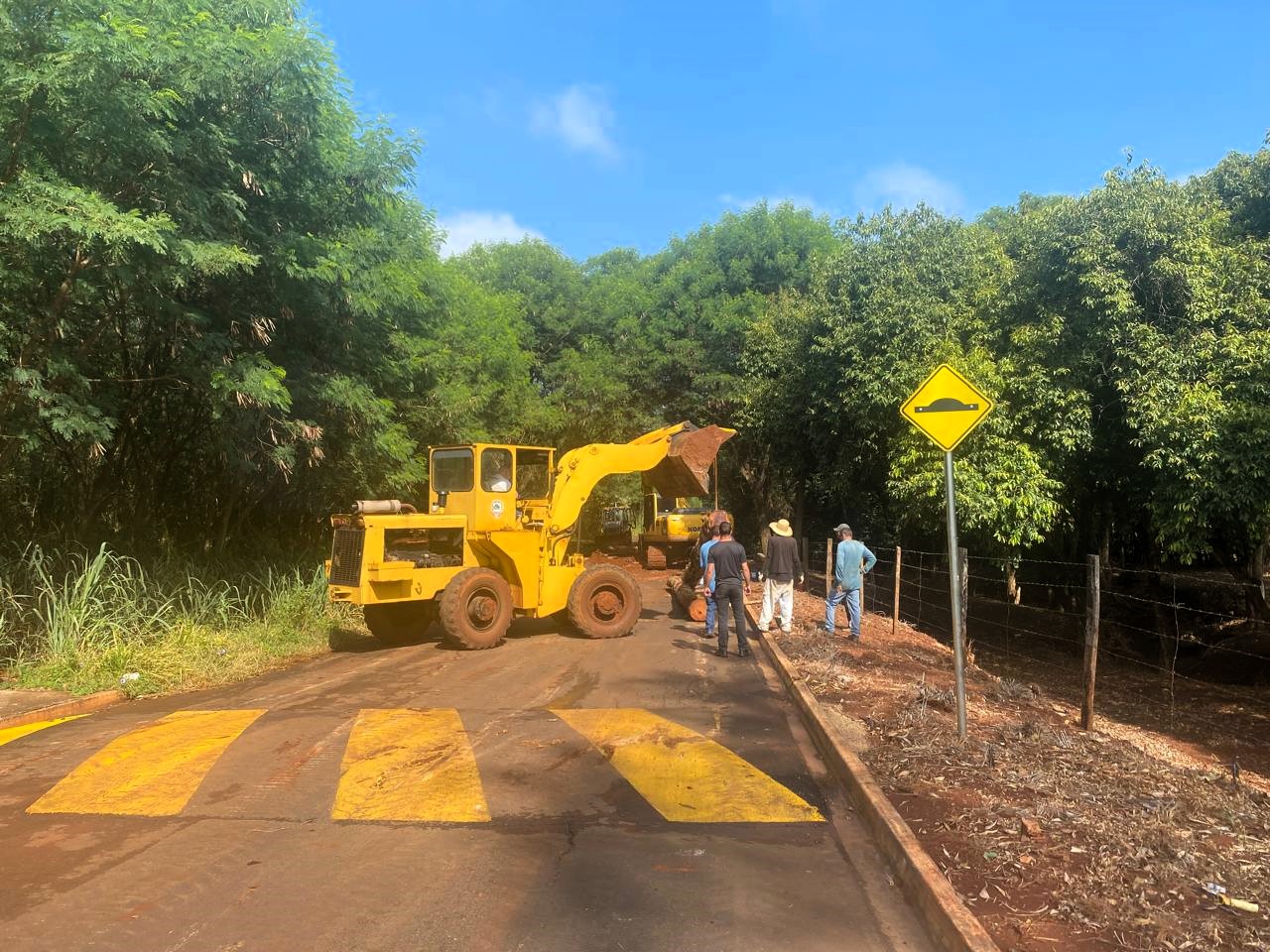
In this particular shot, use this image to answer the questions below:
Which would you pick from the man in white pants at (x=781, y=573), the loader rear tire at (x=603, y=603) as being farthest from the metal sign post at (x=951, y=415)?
the loader rear tire at (x=603, y=603)

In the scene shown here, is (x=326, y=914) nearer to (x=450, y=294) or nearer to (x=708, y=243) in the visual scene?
(x=450, y=294)

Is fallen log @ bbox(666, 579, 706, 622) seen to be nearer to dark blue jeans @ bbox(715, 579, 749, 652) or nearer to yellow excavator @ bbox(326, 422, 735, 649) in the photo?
yellow excavator @ bbox(326, 422, 735, 649)

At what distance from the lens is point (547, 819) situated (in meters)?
5.33

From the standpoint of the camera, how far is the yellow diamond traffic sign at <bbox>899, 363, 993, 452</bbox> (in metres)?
6.88

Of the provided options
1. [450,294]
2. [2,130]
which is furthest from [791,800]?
[450,294]

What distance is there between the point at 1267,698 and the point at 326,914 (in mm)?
14468

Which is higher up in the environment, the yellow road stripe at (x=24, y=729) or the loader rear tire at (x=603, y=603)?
the loader rear tire at (x=603, y=603)

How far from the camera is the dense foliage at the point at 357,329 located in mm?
8820

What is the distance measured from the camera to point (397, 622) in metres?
13.4

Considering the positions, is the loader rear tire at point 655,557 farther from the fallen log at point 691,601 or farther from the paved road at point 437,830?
the paved road at point 437,830

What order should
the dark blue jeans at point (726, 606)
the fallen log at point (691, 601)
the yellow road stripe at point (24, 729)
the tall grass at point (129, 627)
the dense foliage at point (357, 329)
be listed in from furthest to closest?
the fallen log at point (691, 601) → the dark blue jeans at point (726, 606) → the tall grass at point (129, 627) → the dense foliage at point (357, 329) → the yellow road stripe at point (24, 729)

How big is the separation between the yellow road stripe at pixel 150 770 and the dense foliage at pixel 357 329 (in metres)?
3.63

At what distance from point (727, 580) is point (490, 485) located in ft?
13.0

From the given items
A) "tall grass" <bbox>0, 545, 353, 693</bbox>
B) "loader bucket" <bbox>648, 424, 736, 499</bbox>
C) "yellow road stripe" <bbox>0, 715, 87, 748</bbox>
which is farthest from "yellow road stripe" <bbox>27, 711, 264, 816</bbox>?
"loader bucket" <bbox>648, 424, 736, 499</bbox>
